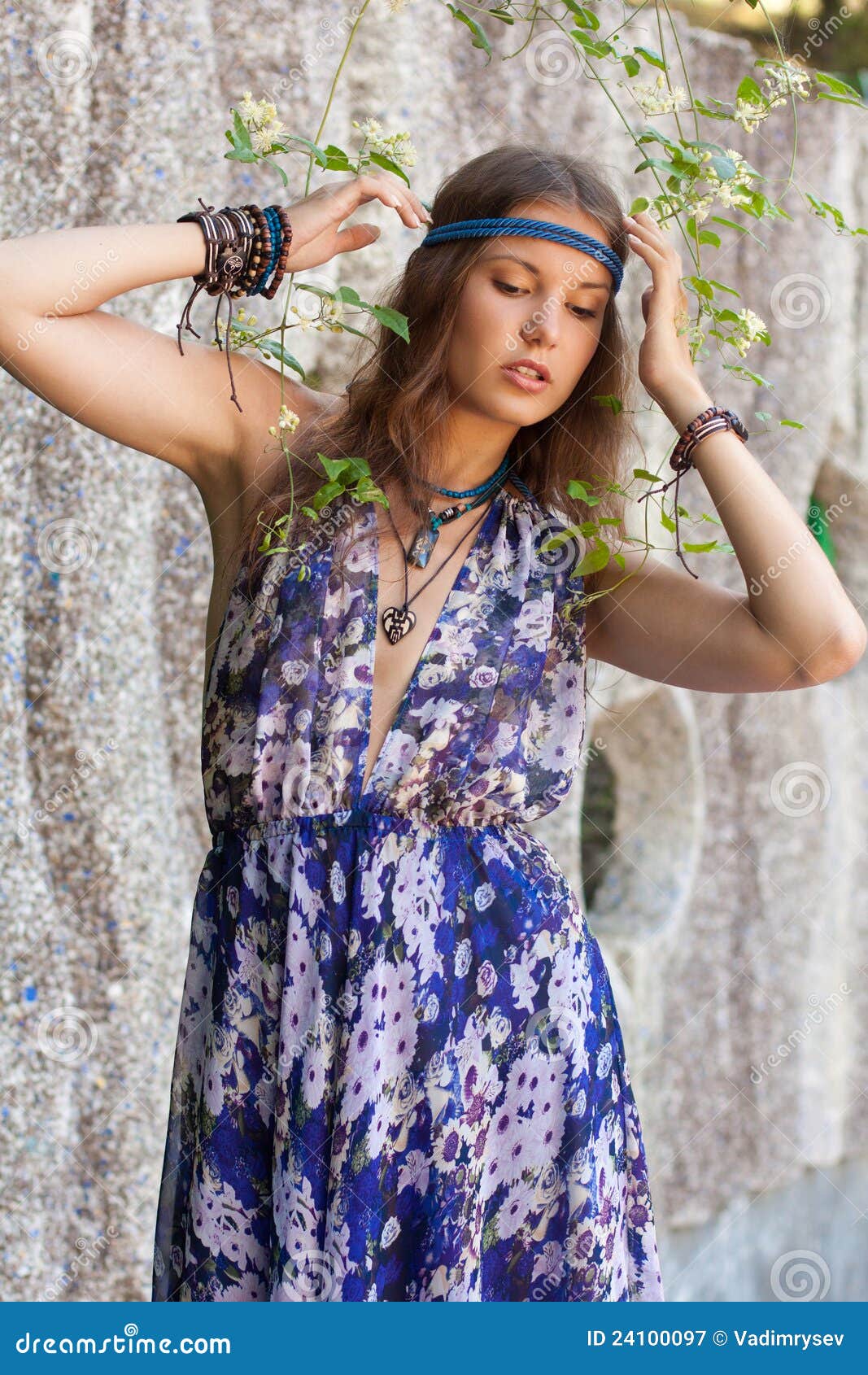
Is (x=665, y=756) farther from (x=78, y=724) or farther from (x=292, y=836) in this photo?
(x=292, y=836)

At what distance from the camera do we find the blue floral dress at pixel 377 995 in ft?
4.49

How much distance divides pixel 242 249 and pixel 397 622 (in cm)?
41

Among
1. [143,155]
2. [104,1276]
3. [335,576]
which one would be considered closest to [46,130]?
[143,155]

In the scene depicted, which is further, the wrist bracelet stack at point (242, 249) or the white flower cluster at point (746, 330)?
the white flower cluster at point (746, 330)

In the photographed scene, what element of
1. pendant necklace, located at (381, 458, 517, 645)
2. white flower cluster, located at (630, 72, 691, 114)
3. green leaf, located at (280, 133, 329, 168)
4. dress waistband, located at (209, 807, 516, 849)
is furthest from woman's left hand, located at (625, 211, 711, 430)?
dress waistband, located at (209, 807, 516, 849)

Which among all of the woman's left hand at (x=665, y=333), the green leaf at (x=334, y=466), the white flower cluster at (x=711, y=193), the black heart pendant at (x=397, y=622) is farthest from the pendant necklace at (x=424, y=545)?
the white flower cluster at (x=711, y=193)

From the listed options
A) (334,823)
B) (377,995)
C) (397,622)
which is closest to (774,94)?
(397,622)

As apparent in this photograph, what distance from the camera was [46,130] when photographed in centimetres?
223

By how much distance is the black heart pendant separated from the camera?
4.84 feet

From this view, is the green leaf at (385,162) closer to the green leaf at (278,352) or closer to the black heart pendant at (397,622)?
the green leaf at (278,352)

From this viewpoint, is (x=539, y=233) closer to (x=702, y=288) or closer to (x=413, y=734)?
(x=702, y=288)

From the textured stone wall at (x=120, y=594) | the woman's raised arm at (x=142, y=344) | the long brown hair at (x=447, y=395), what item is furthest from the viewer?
the textured stone wall at (x=120, y=594)

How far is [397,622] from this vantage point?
58.3 inches

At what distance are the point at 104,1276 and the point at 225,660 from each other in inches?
58.0
